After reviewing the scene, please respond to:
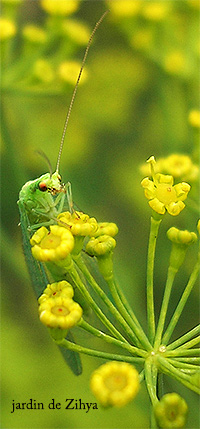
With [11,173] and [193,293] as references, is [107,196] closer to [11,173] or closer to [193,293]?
[11,173]

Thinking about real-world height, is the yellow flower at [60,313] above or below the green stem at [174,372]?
above

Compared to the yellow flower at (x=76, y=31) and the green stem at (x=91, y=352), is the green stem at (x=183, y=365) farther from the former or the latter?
the yellow flower at (x=76, y=31)

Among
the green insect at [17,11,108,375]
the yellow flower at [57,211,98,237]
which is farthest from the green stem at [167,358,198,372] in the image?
the green insect at [17,11,108,375]

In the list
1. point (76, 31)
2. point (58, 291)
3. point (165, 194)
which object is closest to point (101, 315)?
point (58, 291)

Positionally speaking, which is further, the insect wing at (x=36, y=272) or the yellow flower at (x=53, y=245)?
the insect wing at (x=36, y=272)

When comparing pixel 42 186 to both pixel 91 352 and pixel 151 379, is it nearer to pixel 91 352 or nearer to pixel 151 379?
pixel 91 352

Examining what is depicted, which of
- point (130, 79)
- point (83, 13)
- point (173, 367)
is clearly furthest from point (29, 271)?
point (83, 13)

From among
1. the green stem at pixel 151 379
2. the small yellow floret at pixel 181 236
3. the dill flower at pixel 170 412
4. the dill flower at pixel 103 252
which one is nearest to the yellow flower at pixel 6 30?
the dill flower at pixel 103 252
